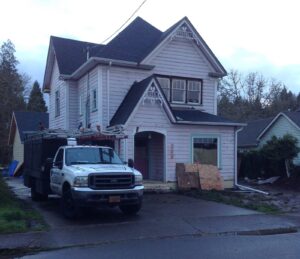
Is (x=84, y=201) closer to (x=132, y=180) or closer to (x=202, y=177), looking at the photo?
(x=132, y=180)

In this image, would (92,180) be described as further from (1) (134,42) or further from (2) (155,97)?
(1) (134,42)

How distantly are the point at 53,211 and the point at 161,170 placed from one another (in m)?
8.14

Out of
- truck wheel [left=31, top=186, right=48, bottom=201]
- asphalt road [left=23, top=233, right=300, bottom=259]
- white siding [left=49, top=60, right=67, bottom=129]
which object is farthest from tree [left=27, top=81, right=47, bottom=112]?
asphalt road [left=23, top=233, right=300, bottom=259]

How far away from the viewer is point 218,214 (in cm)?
1388

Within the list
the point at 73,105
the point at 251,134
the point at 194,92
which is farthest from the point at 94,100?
the point at 251,134

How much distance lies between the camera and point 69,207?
41.7ft

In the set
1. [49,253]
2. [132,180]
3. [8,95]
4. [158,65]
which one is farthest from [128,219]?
[8,95]

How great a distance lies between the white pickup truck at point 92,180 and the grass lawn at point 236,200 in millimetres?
4558

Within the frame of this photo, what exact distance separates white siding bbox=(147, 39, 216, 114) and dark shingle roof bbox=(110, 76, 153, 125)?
187cm

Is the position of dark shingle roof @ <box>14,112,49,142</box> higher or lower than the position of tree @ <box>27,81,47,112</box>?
lower

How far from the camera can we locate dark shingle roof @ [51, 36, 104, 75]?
2536 cm

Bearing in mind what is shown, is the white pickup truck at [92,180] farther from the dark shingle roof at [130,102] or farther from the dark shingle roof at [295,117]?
the dark shingle roof at [295,117]

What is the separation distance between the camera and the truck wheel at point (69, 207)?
12.4m

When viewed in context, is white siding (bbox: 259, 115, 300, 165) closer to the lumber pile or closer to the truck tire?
the lumber pile
